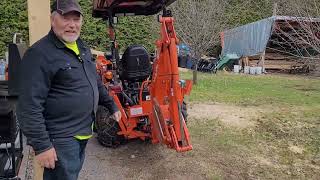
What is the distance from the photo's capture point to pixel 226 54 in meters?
21.0

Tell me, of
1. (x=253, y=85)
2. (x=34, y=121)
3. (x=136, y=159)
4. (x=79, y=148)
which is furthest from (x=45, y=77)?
(x=253, y=85)

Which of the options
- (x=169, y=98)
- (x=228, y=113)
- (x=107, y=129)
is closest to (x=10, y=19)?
(x=228, y=113)

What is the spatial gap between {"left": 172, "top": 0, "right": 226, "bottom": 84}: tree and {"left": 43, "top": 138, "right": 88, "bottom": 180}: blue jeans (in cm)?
1118

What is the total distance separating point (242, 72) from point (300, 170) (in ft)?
48.8

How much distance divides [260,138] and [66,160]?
4.78 metres

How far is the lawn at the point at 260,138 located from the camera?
18.4ft

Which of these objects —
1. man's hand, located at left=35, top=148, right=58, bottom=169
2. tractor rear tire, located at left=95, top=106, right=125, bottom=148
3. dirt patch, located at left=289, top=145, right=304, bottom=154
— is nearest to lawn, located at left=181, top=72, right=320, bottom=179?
dirt patch, located at left=289, top=145, right=304, bottom=154

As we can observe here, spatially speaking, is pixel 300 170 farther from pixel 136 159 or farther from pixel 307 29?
pixel 136 159

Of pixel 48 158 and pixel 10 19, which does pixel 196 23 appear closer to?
pixel 10 19

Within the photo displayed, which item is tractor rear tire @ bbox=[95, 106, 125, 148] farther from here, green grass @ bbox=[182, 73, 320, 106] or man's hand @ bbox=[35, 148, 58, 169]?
green grass @ bbox=[182, 73, 320, 106]

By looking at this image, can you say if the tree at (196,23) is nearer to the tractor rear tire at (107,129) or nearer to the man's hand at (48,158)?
the tractor rear tire at (107,129)

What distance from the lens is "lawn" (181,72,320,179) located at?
18.4 ft

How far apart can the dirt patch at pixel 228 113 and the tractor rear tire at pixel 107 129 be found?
253 cm

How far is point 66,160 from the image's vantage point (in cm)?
296
